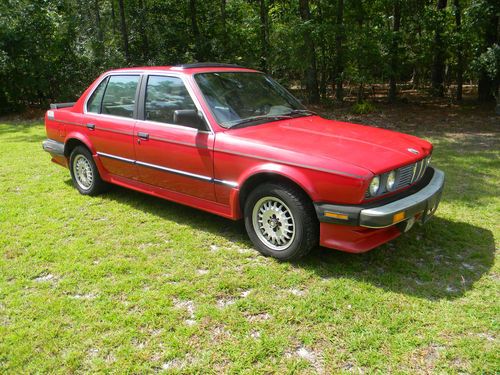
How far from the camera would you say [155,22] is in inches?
672

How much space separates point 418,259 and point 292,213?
128 cm

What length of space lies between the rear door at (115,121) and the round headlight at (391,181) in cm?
285

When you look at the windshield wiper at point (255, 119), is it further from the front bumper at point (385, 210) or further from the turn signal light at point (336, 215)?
the turn signal light at point (336, 215)

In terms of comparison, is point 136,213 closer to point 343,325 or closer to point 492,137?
point 343,325

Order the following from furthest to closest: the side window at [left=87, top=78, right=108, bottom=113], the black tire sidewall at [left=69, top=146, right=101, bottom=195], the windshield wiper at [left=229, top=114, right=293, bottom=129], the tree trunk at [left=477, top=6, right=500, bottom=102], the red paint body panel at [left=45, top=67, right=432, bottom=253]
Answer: the tree trunk at [left=477, top=6, right=500, bottom=102], the black tire sidewall at [left=69, top=146, right=101, bottom=195], the side window at [left=87, top=78, right=108, bottom=113], the windshield wiper at [left=229, top=114, right=293, bottom=129], the red paint body panel at [left=45, top=67, right=432, bottom=253]

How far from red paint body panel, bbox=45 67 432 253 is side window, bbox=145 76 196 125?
88mm

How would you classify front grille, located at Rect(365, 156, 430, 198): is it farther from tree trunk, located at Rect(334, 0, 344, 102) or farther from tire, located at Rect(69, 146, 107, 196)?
tree trunk, located at Rect(334, 0, 344, 102)

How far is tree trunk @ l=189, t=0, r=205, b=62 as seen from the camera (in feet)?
52.5

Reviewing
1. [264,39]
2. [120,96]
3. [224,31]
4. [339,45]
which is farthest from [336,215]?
[224,31]

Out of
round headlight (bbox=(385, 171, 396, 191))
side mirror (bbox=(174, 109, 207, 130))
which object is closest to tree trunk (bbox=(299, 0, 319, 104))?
side mirror (bbox=(174, 109, 207, 130))

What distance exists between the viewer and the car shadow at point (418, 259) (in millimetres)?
3537

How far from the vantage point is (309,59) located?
42.6 feet

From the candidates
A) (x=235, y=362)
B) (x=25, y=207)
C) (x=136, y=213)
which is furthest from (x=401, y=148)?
(x=25, y=207)

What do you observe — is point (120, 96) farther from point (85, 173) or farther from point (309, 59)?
point (309, 59)
